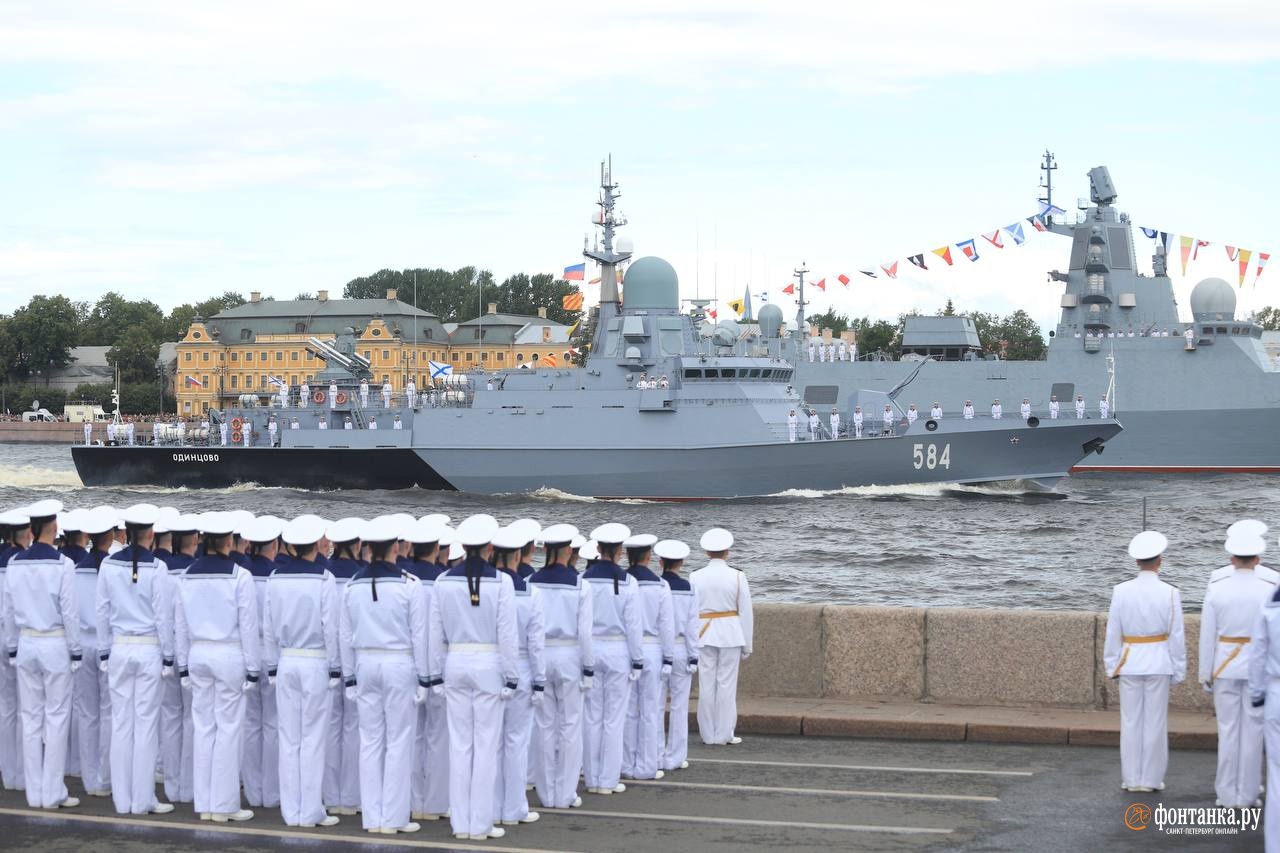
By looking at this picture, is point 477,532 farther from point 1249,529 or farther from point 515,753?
point 1249,529

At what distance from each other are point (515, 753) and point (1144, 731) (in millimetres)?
3158

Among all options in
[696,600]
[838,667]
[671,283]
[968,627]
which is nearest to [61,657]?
[696,600]

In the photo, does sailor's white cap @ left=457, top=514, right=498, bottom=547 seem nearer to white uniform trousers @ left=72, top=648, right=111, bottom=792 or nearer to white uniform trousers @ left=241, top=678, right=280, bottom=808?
white uniform trousers @ left=241, top=678, right=280, bottom=808

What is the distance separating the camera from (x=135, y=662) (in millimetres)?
7383

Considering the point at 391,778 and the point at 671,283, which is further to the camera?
the point at 671,283

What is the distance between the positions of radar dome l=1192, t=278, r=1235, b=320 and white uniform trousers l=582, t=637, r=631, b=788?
40.4 m

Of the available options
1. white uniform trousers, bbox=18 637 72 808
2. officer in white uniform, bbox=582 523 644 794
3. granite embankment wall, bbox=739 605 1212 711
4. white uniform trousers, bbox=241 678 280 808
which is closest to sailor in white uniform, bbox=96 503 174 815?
white uniform trousers, bbox=18 637 72 808

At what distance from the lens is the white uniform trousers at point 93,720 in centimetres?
778

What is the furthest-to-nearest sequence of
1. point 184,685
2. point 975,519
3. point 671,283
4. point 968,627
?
1. point 671,283
2. point 975,519
3. point 968,627
4. point 184,685

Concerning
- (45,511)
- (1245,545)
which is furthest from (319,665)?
(1245,545)

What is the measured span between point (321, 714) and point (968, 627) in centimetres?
411

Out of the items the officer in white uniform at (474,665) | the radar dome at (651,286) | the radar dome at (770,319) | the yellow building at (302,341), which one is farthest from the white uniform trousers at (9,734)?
the yellow building at (302,341)

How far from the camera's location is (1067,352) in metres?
45.5

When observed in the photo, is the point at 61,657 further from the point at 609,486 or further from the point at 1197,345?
the point at 1197,345
